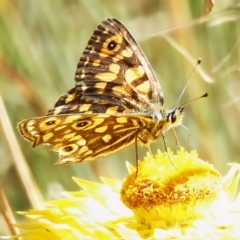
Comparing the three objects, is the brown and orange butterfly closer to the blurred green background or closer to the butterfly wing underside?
the butterfly wing underside

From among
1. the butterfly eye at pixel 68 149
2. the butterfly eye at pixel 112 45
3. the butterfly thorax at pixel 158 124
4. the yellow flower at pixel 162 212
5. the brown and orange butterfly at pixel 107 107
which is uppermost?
the butterfly eye at pixel 112 45

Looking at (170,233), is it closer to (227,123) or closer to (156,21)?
(227,123)

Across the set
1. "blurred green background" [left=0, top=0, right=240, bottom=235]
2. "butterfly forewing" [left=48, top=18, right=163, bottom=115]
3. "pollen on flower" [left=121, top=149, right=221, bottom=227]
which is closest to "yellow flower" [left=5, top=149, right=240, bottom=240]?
"pollen on flower" [left=121, top=149, right=221, bottom=227]

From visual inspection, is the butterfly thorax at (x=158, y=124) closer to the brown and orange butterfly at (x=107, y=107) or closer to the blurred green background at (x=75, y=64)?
the brown and orange butterfly at (x=107, y=107)

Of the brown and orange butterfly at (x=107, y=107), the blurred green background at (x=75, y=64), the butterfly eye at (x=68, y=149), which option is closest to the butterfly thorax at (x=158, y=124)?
the brown and orange butterfly at (x=107, y=107)

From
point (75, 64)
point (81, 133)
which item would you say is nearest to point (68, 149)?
point (81, 133)

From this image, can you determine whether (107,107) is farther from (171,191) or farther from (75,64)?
(75,64)

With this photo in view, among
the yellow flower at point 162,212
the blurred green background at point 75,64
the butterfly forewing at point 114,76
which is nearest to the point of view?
the yellow flower at point 162,212
